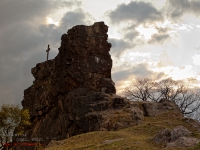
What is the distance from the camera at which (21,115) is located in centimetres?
5362

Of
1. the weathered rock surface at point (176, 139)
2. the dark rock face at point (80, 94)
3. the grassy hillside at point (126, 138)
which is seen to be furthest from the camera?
the dark rock face at point (80, 94)

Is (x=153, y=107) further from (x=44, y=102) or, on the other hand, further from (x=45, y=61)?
(x=45, y=61)

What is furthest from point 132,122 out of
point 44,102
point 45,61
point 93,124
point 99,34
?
point 45,61

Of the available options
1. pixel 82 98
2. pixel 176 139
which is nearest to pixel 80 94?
pixel 82 98

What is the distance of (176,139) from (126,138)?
510 centimetres

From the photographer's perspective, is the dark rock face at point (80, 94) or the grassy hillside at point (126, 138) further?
the dark rock face at point (80, 94)

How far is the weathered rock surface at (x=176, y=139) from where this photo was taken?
22266mm

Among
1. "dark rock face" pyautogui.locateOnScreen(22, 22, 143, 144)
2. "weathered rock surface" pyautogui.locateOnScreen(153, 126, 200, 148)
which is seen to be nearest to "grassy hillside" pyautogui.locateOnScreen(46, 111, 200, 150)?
"weathered rock surface" pyautogui.locateOnScreen(153, 126, 200, 148)

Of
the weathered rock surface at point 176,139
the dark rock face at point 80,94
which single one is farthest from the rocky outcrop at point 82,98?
the weathered rock surface at point 176,139

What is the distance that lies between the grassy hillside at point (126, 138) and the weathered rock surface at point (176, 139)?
720 millimetres

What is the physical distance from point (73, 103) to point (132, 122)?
458 inches

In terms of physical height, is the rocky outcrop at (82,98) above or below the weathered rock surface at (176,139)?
above

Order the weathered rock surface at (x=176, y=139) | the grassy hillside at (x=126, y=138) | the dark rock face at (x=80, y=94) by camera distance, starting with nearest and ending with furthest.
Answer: the weathered rock surface at (x=176, y=139)
the grassy hillside at (x=126, y=138)
the dark rock face at (x=80, y=94)

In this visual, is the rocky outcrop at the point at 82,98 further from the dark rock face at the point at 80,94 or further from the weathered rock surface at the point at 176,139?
the weathered rock surface at the point at 176,139
